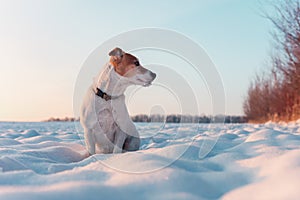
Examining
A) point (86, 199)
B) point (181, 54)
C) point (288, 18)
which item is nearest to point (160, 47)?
point (181, 54)

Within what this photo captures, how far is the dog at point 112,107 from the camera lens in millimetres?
2836

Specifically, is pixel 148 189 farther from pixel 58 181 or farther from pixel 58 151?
pixel 58 151

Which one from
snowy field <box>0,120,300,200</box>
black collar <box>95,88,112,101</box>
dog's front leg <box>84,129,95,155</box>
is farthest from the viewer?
dog's front leg <box>84,129,95,155</box>

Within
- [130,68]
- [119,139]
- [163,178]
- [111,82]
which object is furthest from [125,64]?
[163,178]

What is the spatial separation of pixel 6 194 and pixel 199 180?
822 mm

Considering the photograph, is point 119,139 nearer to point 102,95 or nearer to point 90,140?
point 90,140

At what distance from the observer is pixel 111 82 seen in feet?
9.37

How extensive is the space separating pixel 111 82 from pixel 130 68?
31cm

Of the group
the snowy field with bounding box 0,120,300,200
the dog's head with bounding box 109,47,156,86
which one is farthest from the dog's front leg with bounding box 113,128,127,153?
the snowy field with bounding box 0,120,300,200

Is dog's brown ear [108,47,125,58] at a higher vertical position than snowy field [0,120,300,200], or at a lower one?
higher

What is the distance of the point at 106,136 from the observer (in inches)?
116

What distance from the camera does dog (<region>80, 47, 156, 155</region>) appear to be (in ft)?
9.30

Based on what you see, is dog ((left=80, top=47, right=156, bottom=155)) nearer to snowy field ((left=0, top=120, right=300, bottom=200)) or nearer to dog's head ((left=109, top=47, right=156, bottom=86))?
dog's head ((left=109, top=47, right=156, bottom=86))

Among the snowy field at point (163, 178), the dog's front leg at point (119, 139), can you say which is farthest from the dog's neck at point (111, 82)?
the snowy field at point (163, 178)
